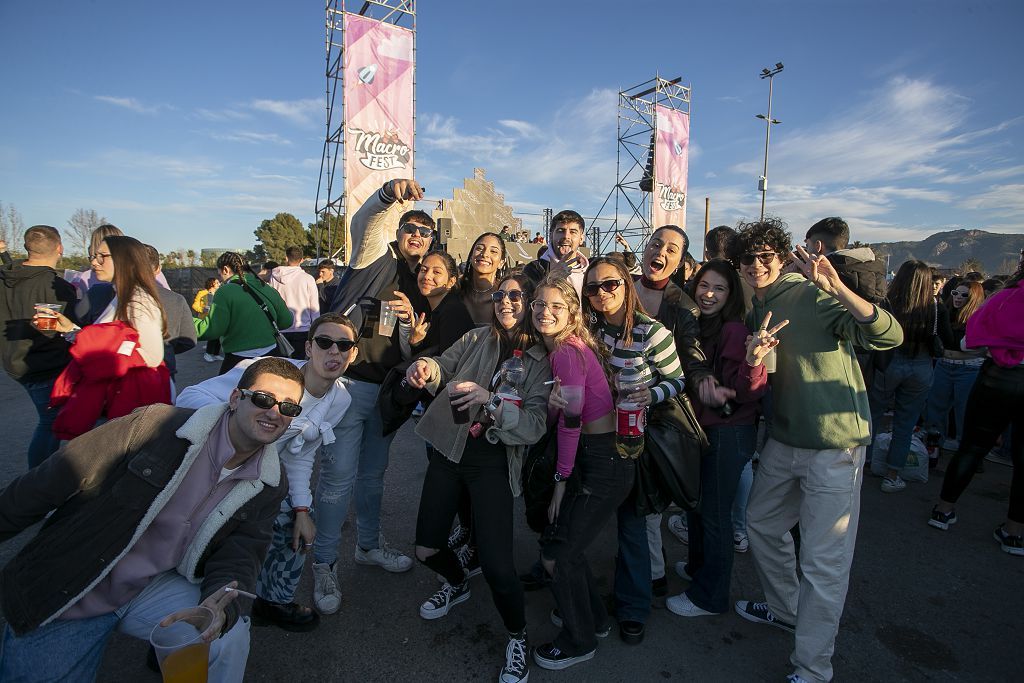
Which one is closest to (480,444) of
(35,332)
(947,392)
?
(35,332)

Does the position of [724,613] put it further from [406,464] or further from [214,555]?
[406,464]

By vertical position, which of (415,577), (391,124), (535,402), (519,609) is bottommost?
(415,577)

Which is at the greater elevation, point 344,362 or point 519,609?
point 344,362

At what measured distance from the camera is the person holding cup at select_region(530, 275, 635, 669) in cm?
235

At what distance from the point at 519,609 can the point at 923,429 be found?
564 cm

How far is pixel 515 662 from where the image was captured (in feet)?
7.66

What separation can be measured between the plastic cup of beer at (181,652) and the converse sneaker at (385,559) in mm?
1771

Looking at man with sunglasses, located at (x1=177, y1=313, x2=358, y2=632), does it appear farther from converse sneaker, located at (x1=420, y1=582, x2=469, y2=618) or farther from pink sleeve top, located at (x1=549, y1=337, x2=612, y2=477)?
pink sleeve top, located at (x1=549, y1=337, x2=612, y2=477)

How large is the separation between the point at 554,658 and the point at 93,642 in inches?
75.7

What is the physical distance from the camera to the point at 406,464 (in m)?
5.05

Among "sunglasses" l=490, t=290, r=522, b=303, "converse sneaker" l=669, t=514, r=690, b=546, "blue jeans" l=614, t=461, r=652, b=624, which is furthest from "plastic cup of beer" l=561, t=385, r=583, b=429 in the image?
"converse sneaker" l=669, t=514, r=690, b=546

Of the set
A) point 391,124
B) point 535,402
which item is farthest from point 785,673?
point 391,124

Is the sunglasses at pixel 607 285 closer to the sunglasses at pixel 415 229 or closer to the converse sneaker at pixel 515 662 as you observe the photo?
the sunglasses at pixel 415 229

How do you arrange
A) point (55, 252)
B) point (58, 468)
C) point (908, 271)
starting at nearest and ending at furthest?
point (58, 468), point (55, 252), point (908, 271)
